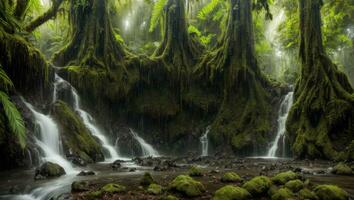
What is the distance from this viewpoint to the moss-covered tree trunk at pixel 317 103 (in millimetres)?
13844

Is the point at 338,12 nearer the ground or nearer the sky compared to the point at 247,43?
nearer the sky

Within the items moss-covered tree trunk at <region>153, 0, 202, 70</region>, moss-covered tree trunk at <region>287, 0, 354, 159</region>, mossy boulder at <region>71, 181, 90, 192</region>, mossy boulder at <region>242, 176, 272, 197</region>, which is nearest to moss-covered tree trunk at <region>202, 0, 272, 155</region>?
moss-covered tree trunk at <region>153, 0, 202, 70</region>

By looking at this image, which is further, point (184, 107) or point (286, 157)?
point (184, 107)

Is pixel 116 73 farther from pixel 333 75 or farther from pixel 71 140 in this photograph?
pixel 333 75

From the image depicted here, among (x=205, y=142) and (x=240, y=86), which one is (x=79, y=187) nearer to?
(x=205, y=142)

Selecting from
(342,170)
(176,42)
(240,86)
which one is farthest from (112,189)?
(176,42)

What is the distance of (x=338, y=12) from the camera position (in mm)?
20719

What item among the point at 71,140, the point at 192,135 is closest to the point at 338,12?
the point at 192,135

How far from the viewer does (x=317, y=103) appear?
48.4ft

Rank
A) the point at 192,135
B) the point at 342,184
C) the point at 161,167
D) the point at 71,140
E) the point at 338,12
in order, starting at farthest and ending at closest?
the point at 338,12 → the point at 192,135 → the point at 71,140 → the point at 161,167 → the point at 342,184

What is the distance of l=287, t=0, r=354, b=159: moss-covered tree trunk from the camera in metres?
13.8

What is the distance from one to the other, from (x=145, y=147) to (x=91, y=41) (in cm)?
733

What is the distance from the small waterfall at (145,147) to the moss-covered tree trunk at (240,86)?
134 inches

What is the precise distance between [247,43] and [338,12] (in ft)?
20.4
